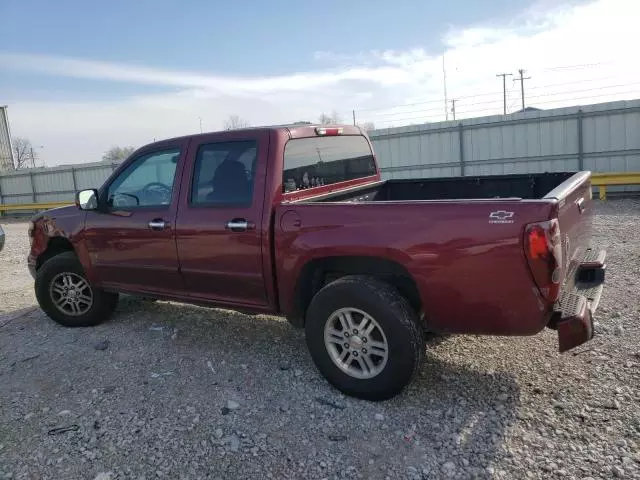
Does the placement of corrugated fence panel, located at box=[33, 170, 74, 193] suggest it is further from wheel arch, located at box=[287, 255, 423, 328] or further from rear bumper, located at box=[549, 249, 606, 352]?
rear bumper, located at box=[549, 249, 606, 352]

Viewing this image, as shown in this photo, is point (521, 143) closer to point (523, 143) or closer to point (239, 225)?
point (523, 143)

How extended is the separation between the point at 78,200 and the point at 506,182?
3.97 meters

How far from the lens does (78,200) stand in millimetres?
5090

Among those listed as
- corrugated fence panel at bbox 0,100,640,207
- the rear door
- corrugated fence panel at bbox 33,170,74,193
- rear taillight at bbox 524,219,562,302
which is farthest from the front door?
corrugated fence panel at bbox 33,170,74,193

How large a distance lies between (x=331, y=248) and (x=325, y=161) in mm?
1298

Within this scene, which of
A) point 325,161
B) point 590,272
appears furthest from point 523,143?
point 590,272

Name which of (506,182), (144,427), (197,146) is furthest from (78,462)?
(506,182)

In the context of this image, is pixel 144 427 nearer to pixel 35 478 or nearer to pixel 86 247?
pixel 35 478

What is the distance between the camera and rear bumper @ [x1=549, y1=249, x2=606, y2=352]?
→ 311 centimetres

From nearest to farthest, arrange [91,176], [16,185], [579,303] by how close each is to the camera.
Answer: [579,303] → [91,176] → [16,185]

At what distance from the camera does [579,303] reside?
3299 mm

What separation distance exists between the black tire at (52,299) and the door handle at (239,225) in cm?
211

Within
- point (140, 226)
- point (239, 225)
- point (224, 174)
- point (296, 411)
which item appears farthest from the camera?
point (140, 226)

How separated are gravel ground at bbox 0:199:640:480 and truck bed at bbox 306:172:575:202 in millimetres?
1266
